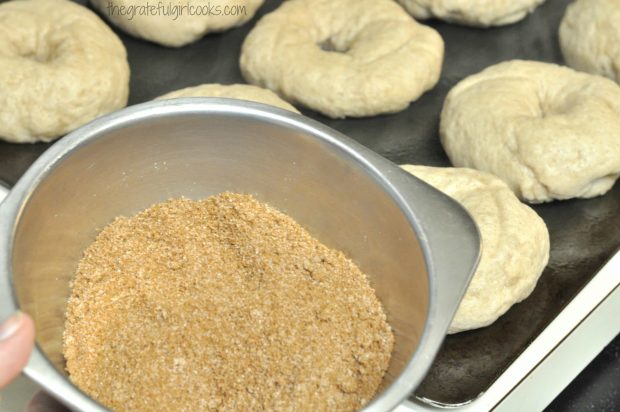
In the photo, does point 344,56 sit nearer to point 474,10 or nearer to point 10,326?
point 474,10

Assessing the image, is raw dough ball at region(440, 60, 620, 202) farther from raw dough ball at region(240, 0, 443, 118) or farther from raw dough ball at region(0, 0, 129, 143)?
raw dough ball at region(0, 0, 129, 143)

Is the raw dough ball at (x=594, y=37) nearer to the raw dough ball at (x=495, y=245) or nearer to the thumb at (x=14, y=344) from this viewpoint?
the raw dough ball at (x=495, y=245)

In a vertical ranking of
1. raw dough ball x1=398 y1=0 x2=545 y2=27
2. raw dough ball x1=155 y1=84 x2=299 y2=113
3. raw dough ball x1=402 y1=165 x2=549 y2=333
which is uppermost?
raw dough ball x1=398 y1=0 x2=545 y2=27

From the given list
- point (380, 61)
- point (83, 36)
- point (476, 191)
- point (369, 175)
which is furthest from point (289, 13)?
point (369, 175)

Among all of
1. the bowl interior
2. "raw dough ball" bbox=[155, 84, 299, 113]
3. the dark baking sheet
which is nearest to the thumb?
the bowl interior

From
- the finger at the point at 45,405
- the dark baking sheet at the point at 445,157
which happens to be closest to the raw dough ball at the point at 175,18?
the dark baking sheet at the point at 445,157
